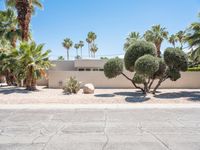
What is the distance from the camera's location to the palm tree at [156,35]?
41.8 meters

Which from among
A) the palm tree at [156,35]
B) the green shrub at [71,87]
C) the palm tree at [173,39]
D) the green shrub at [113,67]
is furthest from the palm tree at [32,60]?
the palm tree at [173,39]

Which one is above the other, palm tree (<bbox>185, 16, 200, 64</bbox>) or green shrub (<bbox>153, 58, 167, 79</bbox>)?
palm tree (<bbox>185, 16, 200, 64</bbox>)

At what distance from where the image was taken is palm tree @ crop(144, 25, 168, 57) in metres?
41.8

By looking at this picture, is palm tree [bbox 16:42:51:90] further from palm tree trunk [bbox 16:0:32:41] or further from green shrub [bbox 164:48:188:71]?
green shrub [bbox 164:48:188:71]

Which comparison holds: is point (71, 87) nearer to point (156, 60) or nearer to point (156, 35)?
point (156, 60)

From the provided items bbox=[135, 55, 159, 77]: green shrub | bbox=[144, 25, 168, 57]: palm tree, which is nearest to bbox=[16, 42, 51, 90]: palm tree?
bbox=[135, 55, 159, 77]: green shrub

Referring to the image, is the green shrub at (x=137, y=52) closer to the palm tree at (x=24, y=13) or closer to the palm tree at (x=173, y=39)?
the palm tree at (x=24, y=13)
